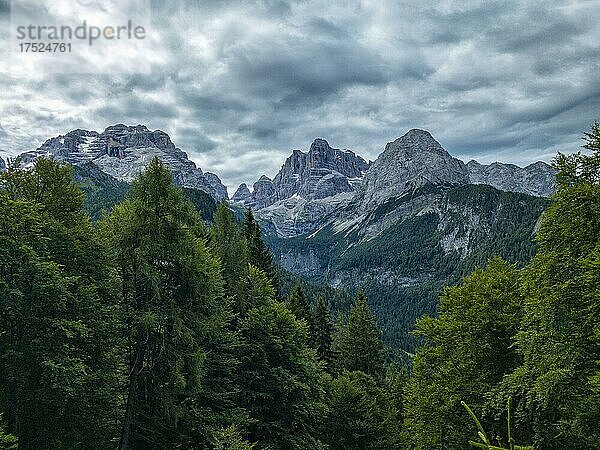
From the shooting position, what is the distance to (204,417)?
59.8 ft

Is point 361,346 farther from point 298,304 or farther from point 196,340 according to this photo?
point 196,340

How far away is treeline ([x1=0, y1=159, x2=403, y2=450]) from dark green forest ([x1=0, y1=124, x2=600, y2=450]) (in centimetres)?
7

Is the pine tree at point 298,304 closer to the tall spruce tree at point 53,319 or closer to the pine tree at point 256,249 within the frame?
the pine tree at point 256,249

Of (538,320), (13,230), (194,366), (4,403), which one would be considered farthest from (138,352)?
(538,320)

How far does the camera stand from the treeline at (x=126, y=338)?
567 inches

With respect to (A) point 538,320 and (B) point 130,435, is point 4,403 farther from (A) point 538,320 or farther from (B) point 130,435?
(A) point 538,320

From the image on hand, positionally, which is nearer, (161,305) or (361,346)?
(161,305)

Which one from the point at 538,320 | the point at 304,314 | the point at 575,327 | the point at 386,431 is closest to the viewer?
the point at 575,327

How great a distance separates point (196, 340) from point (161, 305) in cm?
225

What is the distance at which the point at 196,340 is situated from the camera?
1820 centimetres

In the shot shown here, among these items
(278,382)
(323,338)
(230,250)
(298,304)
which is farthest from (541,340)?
(323,338)

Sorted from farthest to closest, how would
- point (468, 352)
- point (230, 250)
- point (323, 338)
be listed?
point (323, 338) → point (230, 250) → point (468, 352)

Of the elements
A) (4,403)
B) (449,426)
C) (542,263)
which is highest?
(542,263)

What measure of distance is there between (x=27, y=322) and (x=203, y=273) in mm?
6549
